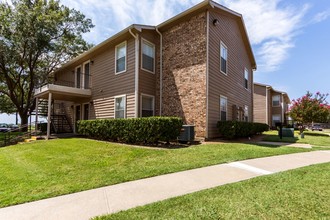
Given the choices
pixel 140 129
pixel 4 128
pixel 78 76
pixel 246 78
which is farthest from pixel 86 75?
pixel 4 128

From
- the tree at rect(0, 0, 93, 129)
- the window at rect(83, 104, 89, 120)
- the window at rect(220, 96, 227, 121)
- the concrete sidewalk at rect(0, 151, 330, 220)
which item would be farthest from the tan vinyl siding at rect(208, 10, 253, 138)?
the tree at rect(0, 0, 93, 129)

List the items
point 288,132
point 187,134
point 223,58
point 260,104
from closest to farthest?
point 187,134
point 223,58
point 288,132
point 260,104

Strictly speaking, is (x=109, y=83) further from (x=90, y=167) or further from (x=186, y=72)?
(x=90, y=167)

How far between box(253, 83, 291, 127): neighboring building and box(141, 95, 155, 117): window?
21971mm

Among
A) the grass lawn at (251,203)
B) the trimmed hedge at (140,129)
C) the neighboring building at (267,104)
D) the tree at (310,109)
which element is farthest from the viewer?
the neighboring building at (267,104)

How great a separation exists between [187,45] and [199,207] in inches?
387

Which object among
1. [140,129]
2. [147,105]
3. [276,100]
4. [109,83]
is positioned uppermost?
[276,100]

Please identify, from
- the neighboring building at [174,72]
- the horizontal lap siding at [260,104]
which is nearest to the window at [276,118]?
the horizontal lap siding at [260,104]

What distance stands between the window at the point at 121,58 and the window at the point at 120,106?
1708 millimetres

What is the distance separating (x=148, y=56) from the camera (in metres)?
12.6

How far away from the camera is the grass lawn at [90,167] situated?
14.8ft

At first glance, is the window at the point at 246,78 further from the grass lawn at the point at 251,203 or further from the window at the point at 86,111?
the grass lawn at the point at 251,203

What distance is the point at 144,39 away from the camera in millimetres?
12133

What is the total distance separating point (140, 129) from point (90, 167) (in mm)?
3471
